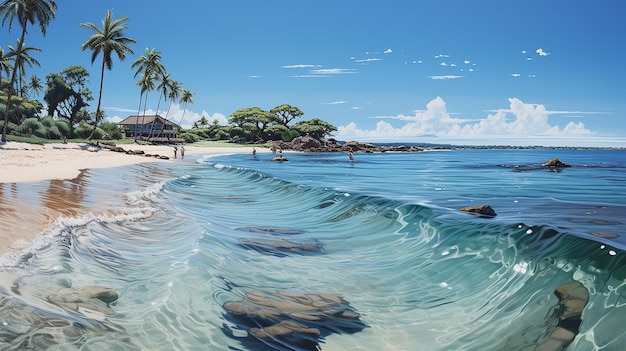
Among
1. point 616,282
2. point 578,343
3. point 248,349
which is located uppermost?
point 616,282

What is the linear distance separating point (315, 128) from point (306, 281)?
9857 centimetres

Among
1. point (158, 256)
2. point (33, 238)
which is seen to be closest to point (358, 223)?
point (158, 256)

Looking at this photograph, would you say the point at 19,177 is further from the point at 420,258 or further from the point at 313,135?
the point at 313,135

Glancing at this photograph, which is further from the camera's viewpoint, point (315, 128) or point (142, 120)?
point (315, 128)

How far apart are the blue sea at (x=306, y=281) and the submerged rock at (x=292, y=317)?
27 millimetres

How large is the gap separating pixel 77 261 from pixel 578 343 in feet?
22.5

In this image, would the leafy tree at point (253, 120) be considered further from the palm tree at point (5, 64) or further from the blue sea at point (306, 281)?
the blue sea at point (306, 281)

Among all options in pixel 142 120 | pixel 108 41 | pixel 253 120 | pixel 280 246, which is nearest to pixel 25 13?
pixel 108 41

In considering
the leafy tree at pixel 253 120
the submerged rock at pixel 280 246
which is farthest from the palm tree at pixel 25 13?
the leafy tree at pixel 253 120

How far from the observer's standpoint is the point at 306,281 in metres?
7.36

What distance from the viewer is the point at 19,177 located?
1700 cm

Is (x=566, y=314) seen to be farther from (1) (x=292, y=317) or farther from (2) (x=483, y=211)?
(2) (x=483, y=211)

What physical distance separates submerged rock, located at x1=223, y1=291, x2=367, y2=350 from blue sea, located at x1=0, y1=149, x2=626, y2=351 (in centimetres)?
3

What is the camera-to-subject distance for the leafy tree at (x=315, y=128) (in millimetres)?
105062
